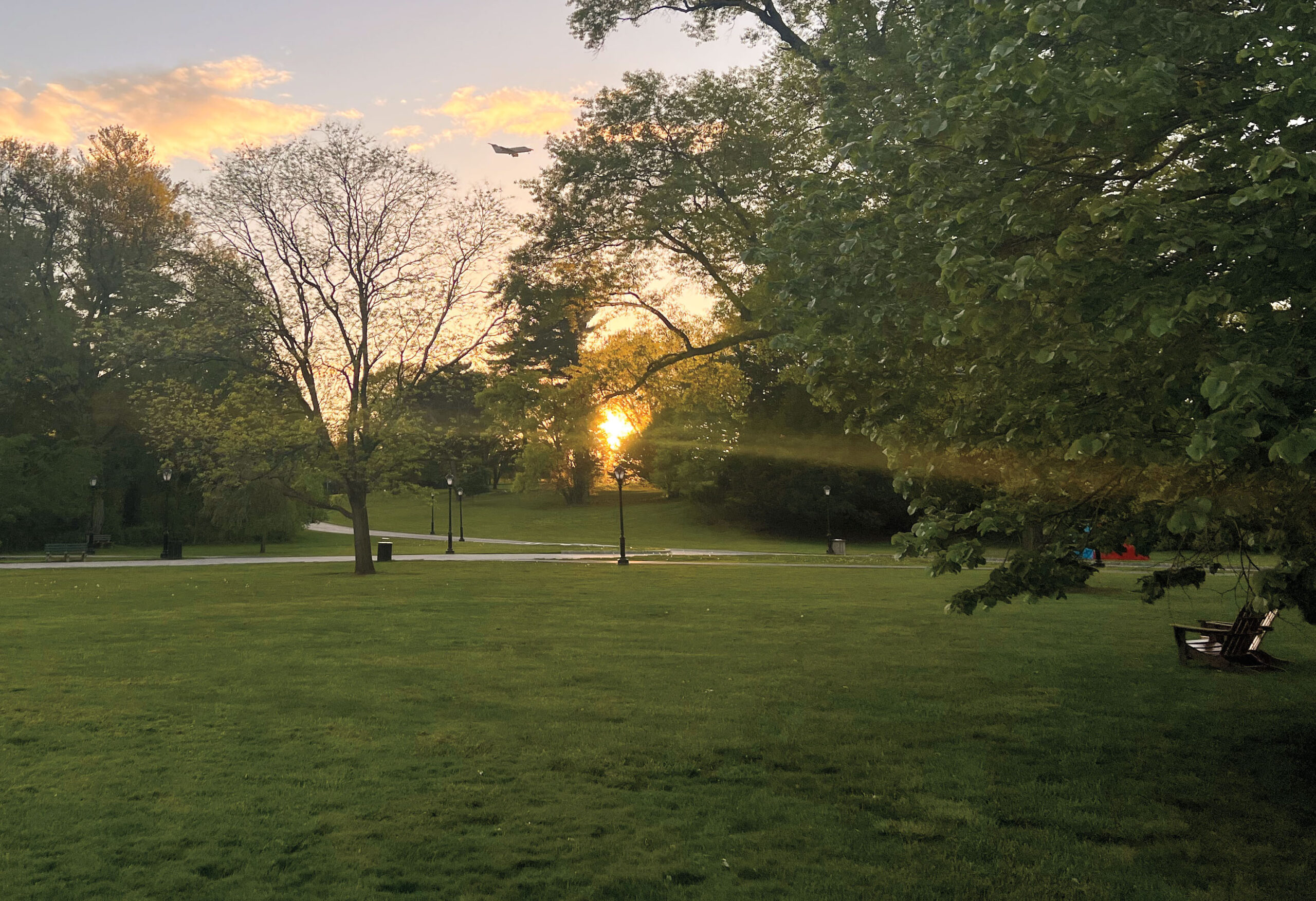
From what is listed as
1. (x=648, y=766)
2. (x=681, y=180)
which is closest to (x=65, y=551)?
(x=681, y=180)

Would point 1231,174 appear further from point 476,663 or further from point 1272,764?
point 476,663

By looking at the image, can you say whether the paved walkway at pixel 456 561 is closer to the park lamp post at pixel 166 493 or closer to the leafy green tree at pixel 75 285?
the park lamp post at pixel 166 493

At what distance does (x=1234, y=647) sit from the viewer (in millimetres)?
11125

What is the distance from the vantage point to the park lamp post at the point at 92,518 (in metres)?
43.2

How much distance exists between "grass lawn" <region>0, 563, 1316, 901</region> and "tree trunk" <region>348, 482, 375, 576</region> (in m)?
12.8

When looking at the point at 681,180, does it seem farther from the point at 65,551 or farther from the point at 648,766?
the point at 65,551

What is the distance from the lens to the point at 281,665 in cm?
1175

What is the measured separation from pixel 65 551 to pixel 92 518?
30.7ft

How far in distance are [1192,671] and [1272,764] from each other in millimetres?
4307

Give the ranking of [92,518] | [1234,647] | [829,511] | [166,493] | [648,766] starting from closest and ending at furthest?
[648,766]
[1234,647]
[92,518]
[166,493]
[829,511]

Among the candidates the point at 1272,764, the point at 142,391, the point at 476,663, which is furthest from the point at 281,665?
the point at 142,391

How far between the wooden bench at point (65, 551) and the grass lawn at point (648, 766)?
991 inches

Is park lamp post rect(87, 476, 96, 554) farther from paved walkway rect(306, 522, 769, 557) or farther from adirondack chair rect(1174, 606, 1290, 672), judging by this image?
adirondack chair rect(1174, 606, 1290, 672)

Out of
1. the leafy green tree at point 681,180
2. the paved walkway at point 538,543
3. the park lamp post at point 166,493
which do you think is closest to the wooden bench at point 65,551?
the park lamp post at point 166,493
